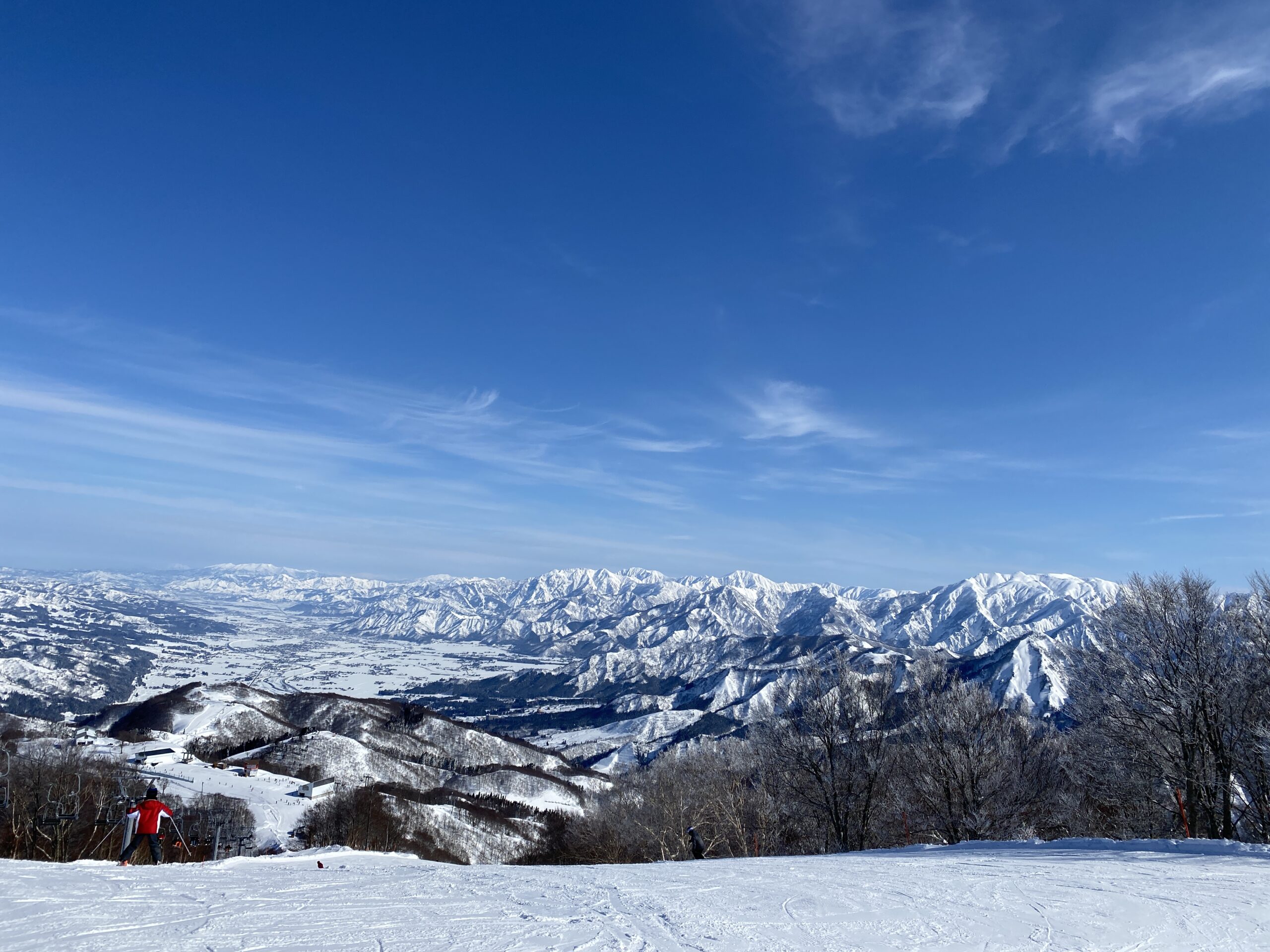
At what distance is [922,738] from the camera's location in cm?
3397

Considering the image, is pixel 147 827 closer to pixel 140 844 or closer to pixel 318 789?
pixel 140 844

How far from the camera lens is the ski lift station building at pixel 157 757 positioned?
122250mm

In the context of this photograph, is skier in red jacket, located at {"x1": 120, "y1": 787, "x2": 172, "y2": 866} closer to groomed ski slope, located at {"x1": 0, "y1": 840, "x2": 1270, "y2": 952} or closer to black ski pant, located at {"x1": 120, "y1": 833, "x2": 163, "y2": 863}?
black ski pant, located at {"x1": 120, "y1": 833, "x2": 163, "y2": 863}

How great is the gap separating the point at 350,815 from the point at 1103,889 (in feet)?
381

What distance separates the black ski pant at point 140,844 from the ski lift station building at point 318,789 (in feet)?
384

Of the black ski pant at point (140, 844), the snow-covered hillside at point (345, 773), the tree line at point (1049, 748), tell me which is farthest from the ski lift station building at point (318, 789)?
the black ski pant at point (140, 844)

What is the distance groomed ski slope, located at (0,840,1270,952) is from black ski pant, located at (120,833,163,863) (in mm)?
1403

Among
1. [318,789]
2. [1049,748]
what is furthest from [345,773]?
[1049,748]

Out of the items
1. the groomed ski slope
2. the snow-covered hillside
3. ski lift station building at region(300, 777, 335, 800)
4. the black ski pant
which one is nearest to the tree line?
the groomed ski slope

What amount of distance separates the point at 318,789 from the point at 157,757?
39.2 meters

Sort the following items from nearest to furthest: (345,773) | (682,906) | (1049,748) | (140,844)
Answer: (682,906), (140,844), (1049,748), (345,773)

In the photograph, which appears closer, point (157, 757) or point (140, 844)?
point (140, 844)

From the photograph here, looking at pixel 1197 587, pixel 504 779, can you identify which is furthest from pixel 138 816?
pixel 504 779

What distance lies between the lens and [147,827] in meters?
16.9
